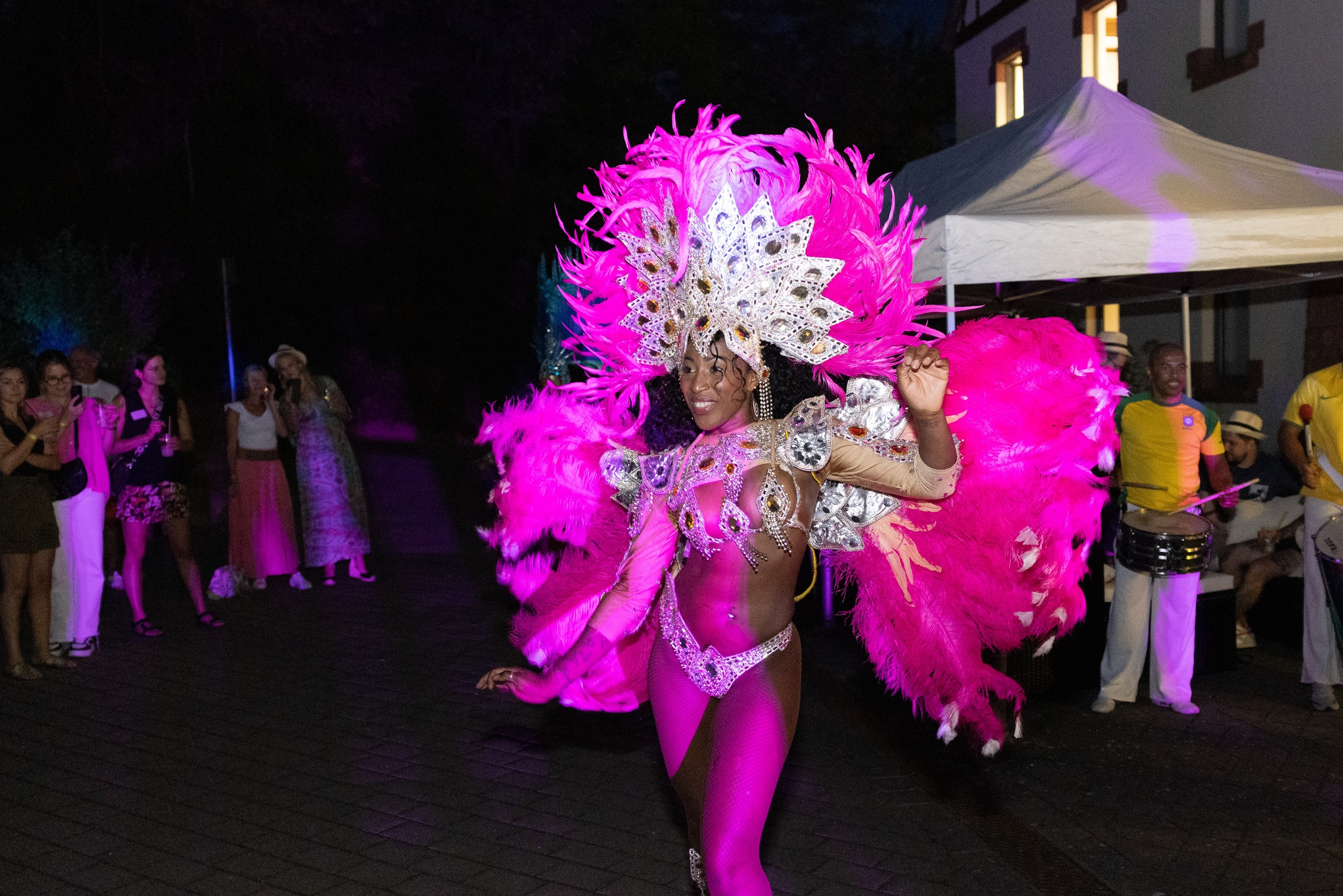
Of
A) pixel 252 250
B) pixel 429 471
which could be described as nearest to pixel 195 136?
pixel 252 250

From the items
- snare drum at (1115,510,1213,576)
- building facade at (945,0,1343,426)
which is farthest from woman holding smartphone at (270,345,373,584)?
building facade at (945,0,1343,426)

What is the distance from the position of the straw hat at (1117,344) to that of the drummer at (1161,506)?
756 mm

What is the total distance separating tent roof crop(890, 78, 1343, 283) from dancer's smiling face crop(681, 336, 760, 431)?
3.51 metres

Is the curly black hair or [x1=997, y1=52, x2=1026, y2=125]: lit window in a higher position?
[x1=997, y1=52, x2=1026, y2=125]: lit window

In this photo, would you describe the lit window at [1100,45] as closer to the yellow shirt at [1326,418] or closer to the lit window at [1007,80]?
the lit window at [1007,80]

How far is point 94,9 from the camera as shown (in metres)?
18.5

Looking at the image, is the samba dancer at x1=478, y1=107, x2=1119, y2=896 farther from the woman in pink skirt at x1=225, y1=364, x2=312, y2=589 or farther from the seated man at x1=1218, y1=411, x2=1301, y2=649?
the woman in pink skirt at x1=225, y1=364, x2=312, y2=589

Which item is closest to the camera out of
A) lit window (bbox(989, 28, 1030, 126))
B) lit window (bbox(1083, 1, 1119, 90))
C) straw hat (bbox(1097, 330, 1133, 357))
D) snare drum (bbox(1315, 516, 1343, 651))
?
snare drum (bbox(1315, 516, 1343, 651))

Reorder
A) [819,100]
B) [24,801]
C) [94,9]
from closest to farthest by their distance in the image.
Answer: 1. [24,801]
2. [94,9]
3. [819,100]

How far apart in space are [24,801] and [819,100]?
109ft

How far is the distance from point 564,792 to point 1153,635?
3397 mm

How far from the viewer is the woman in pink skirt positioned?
9.62 m

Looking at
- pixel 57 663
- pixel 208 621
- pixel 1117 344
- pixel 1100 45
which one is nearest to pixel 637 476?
pixel 1117 344

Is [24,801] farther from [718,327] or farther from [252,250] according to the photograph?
[252,250]
